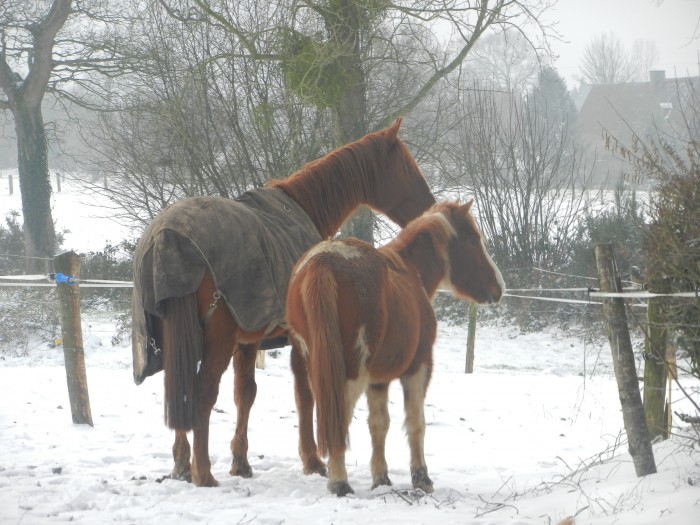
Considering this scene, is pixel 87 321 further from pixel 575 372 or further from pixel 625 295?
pixel 625 295

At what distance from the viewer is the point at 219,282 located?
14.3 feet

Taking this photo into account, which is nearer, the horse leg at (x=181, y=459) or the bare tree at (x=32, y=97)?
the horse leg at (x=181, y=459)

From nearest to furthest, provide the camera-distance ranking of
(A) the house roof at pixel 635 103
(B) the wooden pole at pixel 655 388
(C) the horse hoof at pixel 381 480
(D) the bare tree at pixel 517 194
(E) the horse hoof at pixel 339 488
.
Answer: (E) the horse hoof at pixel 339 488 < (C) the horse hoof at pixel 381 480 < (B) the wooden pole at pixel 655 388 < (D) the bare tree at pixel 517 194 < (A) the house roof at pixel 635 103

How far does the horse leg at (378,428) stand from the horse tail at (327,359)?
0.52m

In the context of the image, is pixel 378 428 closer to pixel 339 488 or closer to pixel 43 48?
pixel 339 488

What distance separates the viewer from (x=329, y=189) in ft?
18.2

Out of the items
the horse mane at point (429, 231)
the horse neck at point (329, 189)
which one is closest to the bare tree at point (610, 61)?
the horse neck at point (329, 189)

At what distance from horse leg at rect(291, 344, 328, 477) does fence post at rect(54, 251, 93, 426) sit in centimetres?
239

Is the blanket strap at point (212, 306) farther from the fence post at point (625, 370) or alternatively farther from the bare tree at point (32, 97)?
the bare tree at point (32, 97)

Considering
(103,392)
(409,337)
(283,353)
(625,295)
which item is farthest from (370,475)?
(283,353)

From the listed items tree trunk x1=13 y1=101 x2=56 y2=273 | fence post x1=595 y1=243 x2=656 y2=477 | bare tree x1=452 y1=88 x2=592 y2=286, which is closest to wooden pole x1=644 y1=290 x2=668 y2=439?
fence post x1=595 y1=243 x2=656 y2=477

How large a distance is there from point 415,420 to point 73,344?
3.59m

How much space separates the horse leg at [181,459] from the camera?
15.5 ft

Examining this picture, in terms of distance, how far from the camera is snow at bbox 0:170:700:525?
369cm
